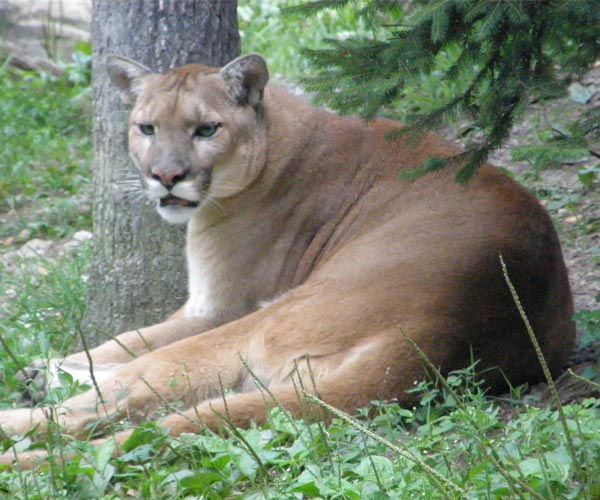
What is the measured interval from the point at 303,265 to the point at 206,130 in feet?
2.65

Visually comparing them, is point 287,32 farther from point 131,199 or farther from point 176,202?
point 176,202

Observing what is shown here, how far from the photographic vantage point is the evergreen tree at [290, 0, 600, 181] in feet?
11.6

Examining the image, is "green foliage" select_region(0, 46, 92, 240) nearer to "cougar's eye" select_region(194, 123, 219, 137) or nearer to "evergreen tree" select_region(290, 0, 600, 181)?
"cougar's eye" select_region(194, 123, 219, 137)

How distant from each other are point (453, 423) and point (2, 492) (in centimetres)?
149

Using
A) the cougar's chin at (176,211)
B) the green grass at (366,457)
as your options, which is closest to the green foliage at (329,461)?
the green grass at (366,457)

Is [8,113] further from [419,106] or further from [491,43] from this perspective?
[491,43]

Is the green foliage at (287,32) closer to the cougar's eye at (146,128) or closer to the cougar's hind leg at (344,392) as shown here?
the cougar's eye at (146,128)

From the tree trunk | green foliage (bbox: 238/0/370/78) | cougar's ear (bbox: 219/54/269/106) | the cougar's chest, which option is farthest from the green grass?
green foliage (bbox: 238/0/370/78)

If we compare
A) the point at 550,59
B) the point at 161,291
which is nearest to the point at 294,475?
the point at 550,59

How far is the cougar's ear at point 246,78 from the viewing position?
15.9ft

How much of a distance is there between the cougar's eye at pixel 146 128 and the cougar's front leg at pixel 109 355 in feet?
3.07

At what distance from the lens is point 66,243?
696 cm

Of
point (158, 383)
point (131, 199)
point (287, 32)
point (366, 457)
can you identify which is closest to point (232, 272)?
point (131, 199)

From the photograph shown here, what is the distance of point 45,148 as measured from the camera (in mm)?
7930
